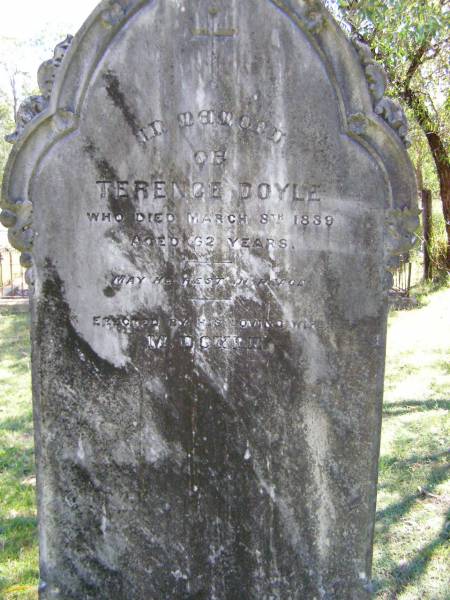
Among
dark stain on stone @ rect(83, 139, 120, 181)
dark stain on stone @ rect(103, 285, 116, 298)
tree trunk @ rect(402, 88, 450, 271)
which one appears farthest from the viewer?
tree trunk @ rect(402, 88, 450, 271)

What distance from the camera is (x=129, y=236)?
2742 mm

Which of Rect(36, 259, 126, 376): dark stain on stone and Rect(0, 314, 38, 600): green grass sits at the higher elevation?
Rect(36, 259, 126, 376): dark stain on stone

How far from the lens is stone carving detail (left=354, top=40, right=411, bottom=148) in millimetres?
2590

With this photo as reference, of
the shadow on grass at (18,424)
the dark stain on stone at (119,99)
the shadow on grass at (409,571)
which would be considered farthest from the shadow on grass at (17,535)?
the dark stain on stone at (119,99)

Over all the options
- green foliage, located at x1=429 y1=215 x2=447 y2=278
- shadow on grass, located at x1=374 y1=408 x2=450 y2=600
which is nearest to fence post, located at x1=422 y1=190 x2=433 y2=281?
green foliage, located at x1=429 y1=215 x2=447 y2=278

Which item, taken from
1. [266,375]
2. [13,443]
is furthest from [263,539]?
[13,443]

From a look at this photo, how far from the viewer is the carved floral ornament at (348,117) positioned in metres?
2.54

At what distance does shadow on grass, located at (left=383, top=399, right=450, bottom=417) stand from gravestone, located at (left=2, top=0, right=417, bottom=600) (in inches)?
121

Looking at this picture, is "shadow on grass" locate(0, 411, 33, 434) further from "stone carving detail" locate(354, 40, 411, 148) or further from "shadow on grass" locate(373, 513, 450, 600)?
"stone carving detail" locate(354, 40, 411, 148)

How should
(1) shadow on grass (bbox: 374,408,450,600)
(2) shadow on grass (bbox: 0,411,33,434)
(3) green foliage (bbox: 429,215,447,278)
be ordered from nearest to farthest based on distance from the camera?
(1) shadow on grass (bbox: 374,408,450,600)
(2) shadow on grass (bbox: 0,411,33,434)
(3) green foliage (bbox: 429,215,447,278)

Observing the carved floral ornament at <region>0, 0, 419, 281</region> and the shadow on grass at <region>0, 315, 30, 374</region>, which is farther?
the shadow on grass at <region>0, 315, 30, 374</region>

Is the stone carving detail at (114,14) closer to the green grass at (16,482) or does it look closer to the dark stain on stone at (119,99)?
the dark stain on stone at (119,99)

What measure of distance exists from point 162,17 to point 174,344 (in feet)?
4.60

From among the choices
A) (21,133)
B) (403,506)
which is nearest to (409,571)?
(403,506)
